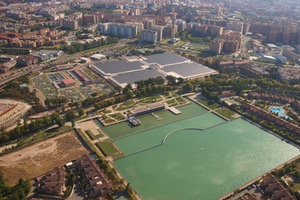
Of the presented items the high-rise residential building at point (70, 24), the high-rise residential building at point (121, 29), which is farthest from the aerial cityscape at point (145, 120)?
the high-rise residential building at point (70, 24)

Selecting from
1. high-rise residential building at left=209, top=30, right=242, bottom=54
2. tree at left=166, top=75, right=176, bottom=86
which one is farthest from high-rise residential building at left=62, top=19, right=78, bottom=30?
tree at left=166, top=75, right=176, bottom=86

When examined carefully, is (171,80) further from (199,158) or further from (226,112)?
(199,158)

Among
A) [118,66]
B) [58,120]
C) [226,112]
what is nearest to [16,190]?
[58,120]

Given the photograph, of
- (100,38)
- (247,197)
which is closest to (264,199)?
(247,197)

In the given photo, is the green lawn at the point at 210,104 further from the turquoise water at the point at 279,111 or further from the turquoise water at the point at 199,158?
the turquoise water at the point at 279,111

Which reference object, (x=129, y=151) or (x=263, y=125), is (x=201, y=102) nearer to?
(x=263, y=125)
